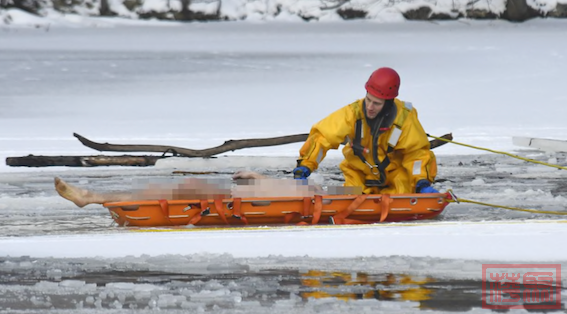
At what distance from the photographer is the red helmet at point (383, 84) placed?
6691 mm

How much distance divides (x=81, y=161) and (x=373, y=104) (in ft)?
13.0

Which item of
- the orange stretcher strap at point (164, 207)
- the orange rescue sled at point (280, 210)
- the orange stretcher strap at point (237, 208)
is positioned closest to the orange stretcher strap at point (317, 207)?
the orange rescue sled at point (280, 210)

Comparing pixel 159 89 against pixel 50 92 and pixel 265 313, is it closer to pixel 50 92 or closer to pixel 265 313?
pixel 50 92

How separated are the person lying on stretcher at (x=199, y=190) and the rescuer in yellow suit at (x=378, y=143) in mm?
131

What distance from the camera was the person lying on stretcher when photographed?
263 inches

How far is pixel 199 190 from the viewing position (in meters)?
6.75

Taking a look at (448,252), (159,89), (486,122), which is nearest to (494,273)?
(448,252)

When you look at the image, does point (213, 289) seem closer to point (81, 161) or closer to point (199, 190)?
point (199, 190)

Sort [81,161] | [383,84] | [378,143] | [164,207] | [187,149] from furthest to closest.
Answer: [187,149] → [81,161] → [378,143] → [383,84] → [164,207]

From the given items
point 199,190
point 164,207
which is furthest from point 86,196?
point 199,190

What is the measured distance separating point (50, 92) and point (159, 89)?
1636 millimetres

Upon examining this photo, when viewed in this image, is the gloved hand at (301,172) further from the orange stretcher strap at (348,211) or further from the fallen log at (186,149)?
the fallen log at (186,149)

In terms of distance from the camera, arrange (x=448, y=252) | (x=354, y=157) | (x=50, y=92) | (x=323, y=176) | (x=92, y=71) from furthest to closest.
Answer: (x=92, y=71) → (x=50, y=92) → (x=323, y=176) → (x=354, y=157) → (x=448, y=252)

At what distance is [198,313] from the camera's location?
4.83 meters
